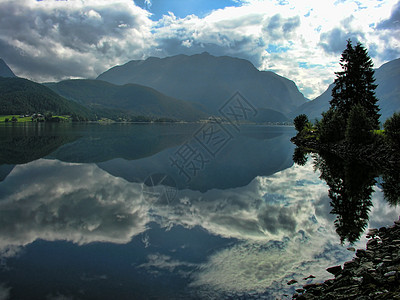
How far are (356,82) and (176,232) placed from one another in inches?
2352

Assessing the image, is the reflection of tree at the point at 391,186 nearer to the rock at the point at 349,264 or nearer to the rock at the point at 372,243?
the rock at the point at 372,243

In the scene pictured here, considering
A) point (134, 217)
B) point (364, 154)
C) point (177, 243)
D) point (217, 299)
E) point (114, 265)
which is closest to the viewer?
point (217, 299)

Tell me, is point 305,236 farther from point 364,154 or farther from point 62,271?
point 364,154

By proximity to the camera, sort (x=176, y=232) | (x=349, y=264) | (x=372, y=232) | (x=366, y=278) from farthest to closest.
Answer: (x=176, y=232)
(x=372, y=232)
(x=349, y=264)
(x=366, y=278)

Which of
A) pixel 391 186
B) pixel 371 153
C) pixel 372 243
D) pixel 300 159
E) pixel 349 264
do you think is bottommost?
pixel 349 264

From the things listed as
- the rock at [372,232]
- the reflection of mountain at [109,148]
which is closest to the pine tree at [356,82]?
the reflection of mountain at [109,148]

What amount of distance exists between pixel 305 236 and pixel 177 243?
727 cm

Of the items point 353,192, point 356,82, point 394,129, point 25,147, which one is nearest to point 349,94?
point 356,82

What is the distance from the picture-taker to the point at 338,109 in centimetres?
6047

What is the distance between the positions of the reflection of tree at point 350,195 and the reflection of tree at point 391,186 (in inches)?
43.2

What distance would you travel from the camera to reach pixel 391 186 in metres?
26.0

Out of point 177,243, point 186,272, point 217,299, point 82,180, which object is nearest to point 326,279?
point 217,299

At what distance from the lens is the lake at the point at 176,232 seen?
1044 cm

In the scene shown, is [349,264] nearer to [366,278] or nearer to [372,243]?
[366,278]
